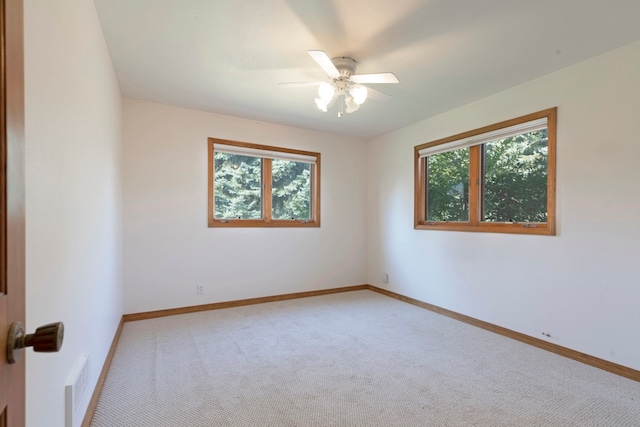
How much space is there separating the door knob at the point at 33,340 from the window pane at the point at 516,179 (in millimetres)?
3435

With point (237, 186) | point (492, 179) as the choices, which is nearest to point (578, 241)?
point (492, 179)

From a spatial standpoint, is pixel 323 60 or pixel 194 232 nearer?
pixel 323 60

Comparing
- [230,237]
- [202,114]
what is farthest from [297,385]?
[202,114]

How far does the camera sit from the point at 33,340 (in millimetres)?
589

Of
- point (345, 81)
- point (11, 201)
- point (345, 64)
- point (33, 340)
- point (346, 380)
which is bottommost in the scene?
point (346, 380)

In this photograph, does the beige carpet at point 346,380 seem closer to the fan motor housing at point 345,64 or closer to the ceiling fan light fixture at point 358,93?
the ceiling fan light fixture at point 358,93

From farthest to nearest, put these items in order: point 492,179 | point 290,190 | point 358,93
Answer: point 290,190, point 492,179, point 358,93

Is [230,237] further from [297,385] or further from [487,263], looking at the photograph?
[487,263]

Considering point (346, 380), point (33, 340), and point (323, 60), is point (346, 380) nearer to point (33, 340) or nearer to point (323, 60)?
point (33, 340)

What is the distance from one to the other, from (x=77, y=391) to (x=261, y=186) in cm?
306

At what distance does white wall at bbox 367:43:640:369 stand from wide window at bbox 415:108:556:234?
0.32 feet

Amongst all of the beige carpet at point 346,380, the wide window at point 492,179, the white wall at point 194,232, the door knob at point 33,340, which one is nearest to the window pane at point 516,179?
the wide window at point 492,179

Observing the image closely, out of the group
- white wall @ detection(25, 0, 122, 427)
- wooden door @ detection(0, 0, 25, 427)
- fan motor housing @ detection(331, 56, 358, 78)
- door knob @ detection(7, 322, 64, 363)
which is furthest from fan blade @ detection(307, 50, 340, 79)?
door knob @ detection(7, 322, 64, 363)

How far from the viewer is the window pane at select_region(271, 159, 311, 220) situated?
4367mm
